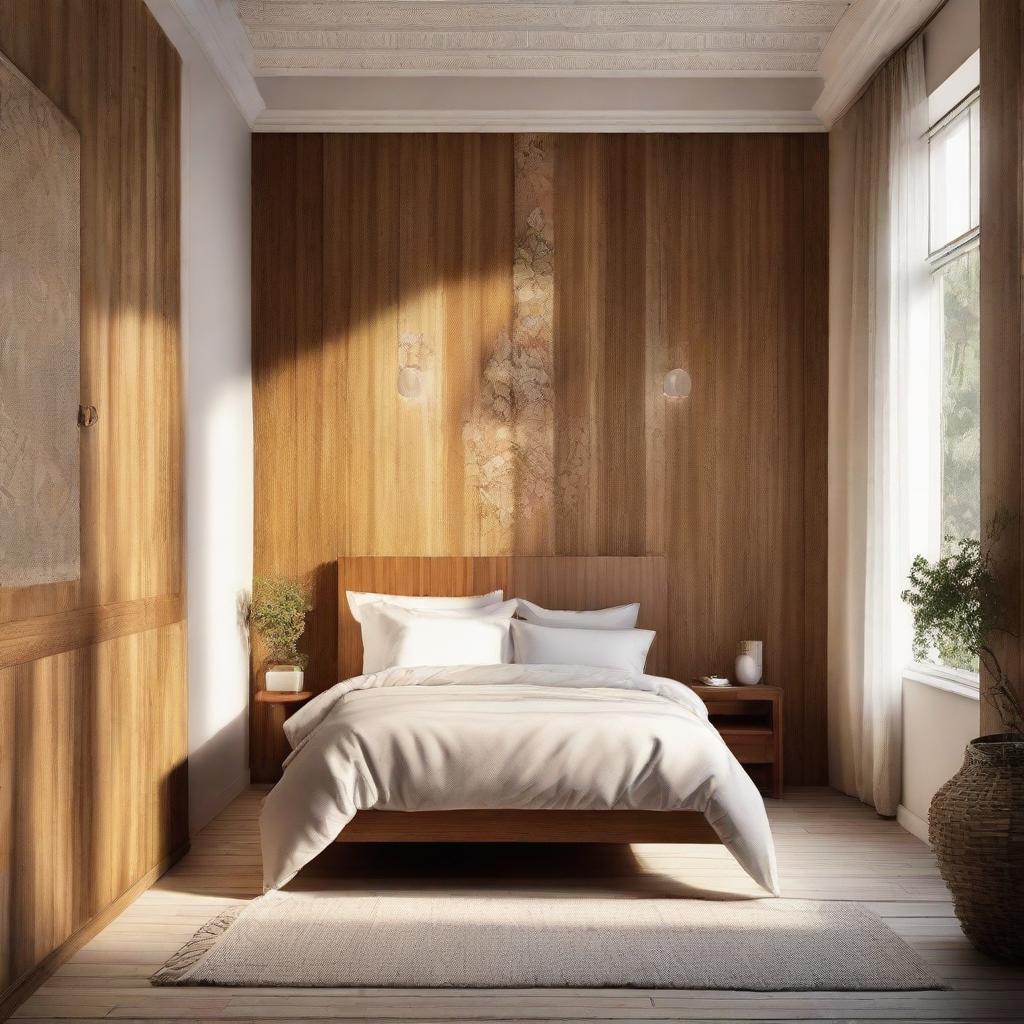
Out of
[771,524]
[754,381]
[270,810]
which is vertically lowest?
[270,810]

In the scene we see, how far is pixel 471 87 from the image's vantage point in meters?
A: 5.54

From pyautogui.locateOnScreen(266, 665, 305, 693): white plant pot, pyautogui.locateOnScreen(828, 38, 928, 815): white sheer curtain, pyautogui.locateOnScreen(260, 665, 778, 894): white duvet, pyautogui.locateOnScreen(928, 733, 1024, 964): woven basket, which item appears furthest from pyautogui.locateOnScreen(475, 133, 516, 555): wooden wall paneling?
pyautogui.locateOnScreen(928, 733, 1024, 964): woven basket

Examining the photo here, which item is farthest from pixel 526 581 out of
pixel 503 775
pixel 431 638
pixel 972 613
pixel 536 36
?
pixel 536 36

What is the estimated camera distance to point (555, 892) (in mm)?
3742

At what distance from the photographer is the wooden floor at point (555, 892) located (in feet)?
9.20

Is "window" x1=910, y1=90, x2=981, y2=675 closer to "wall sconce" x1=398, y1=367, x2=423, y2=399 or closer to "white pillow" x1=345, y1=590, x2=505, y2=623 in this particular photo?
"white pillow" x1=345, y1=590, x2=505, y2=623

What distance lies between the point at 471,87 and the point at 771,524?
266 cm

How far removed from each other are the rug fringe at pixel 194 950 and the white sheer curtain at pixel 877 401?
2800 millimetres

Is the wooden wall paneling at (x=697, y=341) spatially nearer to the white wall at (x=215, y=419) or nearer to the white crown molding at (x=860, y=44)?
the white crown molding at (x=860, y=44)

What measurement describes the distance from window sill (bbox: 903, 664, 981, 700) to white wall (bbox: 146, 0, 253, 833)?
2.98m

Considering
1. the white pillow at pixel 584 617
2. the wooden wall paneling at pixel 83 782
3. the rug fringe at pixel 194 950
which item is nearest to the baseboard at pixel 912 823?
the white pillow at pixel 584 617

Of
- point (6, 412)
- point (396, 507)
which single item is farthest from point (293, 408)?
point (6, 412)

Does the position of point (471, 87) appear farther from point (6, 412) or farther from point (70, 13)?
point (6, 412)

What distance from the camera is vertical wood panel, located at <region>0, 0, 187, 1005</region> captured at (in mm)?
2945
